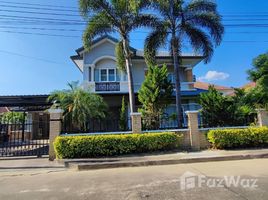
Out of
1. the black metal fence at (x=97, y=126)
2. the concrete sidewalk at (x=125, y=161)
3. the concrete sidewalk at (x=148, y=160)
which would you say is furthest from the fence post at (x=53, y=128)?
the concrete sidewalk at (x=148, y=160)

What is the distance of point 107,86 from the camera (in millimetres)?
20422

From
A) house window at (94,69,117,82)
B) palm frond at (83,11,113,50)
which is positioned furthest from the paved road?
house window at (94,69,117,82)

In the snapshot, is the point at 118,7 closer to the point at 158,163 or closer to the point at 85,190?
the point at 158,163

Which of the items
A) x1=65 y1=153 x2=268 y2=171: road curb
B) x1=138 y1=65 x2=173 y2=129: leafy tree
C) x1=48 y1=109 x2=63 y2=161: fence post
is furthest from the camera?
x1=138 y1=65 x2=173 y2=129: leafy tree

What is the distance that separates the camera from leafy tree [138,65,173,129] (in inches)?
548

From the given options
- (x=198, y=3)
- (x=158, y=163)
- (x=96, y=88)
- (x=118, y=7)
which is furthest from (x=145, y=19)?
(x=158, y=163)

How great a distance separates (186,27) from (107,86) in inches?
314

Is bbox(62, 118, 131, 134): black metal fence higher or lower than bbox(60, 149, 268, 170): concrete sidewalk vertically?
higher

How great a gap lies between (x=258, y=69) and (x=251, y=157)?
7738 millimetres

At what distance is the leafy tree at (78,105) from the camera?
14016 mm

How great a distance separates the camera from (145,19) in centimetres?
1603

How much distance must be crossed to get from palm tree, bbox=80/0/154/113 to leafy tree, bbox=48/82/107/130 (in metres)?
2.32

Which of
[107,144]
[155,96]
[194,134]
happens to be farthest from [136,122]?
[194,134]

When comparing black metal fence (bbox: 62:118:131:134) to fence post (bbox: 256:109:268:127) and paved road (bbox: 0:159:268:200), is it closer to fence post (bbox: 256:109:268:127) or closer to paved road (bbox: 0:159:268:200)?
paved road (bbox: 0:159:268:200)
